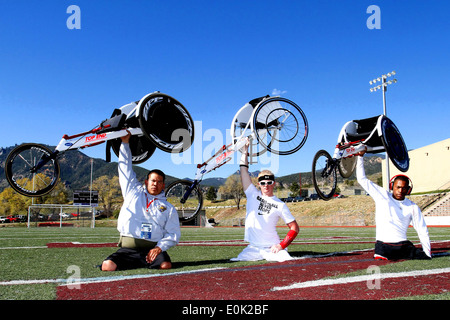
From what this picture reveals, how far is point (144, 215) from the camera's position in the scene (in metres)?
5.98

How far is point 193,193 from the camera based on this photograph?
448 inches

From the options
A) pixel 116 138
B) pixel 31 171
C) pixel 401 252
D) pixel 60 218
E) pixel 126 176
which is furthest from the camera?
pixel 60 218

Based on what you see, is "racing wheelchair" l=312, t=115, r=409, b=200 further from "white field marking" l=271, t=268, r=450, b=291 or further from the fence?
the fence

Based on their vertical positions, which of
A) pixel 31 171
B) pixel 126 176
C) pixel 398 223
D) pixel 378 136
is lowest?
pixel 398 223

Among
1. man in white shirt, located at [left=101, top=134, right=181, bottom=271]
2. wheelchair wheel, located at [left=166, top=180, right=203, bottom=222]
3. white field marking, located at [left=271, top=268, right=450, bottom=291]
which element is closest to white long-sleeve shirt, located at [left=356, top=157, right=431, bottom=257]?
white field marking, located at [left=271, top=268, right=450, bottom=291]

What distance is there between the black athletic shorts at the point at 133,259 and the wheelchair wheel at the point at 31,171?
10.8 ft

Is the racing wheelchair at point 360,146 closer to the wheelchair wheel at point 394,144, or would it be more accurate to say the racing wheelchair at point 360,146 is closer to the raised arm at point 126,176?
the wheelchair wheel at point 394,144

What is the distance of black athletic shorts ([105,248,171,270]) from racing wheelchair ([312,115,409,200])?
6.05 meters

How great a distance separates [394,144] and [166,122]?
252 inches

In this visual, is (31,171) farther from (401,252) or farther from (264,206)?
(401,252)

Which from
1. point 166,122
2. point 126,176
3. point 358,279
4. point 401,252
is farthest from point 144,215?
point 401,252
